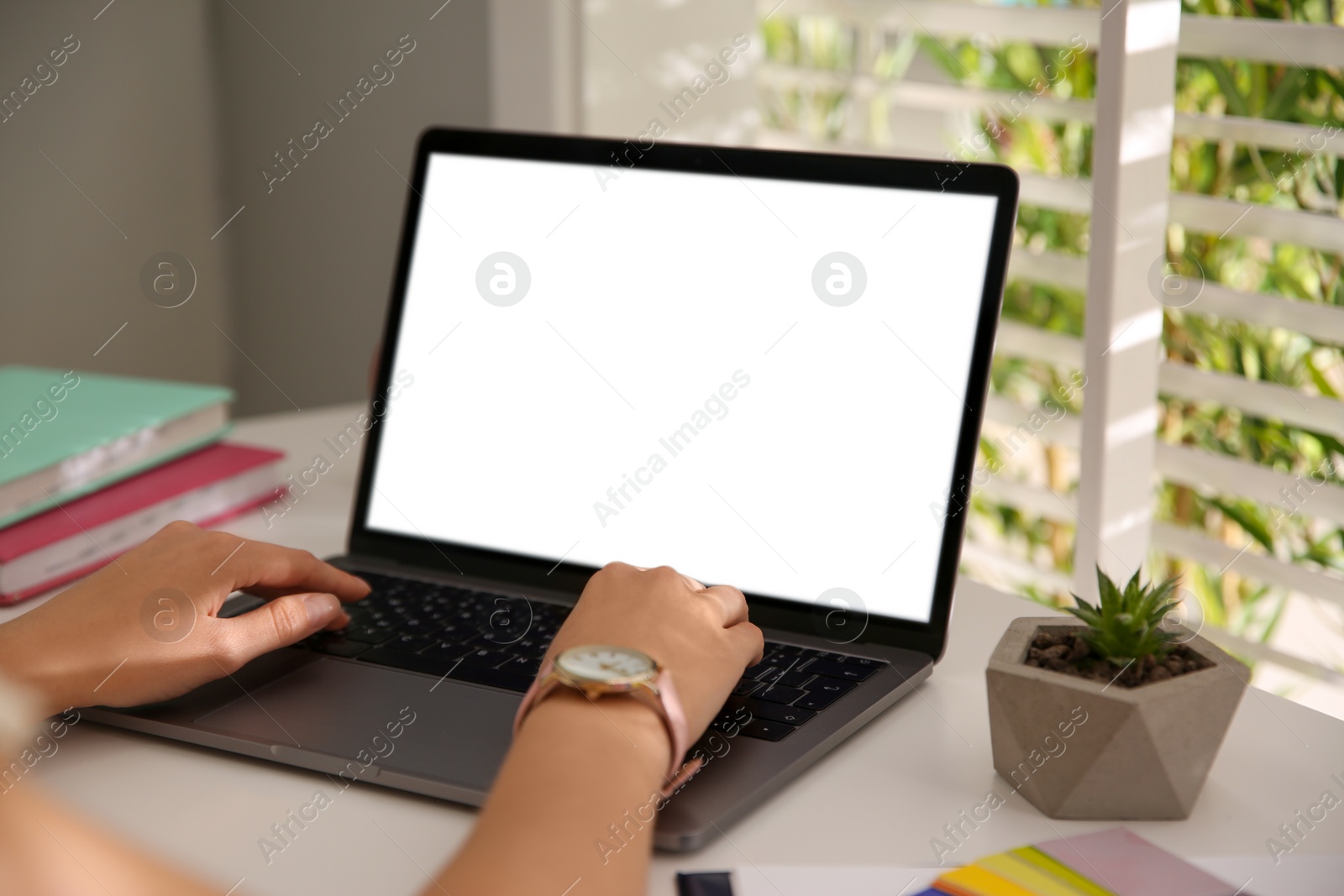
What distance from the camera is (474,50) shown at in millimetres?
1493

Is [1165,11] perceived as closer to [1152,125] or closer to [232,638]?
[1152,125]

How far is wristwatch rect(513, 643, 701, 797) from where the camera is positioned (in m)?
0.56

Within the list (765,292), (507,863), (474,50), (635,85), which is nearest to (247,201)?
(474,50)

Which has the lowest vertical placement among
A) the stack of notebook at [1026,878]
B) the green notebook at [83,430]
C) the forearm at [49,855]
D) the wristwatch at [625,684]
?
the stack of notebook at [1026,878]

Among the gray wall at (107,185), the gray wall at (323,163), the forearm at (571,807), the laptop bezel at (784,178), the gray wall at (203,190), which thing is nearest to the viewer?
the forearm at (571,807)

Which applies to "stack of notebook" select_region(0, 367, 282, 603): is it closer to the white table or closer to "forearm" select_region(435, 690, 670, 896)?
the white table

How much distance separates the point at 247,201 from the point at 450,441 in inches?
56.6

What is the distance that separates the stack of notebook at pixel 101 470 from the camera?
924 mm

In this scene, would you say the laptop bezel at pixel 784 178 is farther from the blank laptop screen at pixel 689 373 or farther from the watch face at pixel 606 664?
the watch face at pixel 606 664

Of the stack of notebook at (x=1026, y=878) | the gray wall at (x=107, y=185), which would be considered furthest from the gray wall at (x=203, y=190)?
the stack of notebook at (x=1026, y=878)

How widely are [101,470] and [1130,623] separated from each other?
809 millimetres

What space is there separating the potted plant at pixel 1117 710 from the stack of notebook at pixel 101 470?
27.7 inches

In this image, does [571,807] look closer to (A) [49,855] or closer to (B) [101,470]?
(A) [49,855]

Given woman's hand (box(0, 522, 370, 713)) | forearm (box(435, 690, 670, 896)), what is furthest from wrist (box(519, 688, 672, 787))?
woman's hand (box(0, 522, 370, 713))
